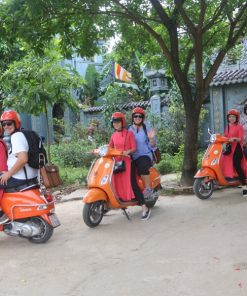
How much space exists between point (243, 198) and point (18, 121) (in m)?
4.11

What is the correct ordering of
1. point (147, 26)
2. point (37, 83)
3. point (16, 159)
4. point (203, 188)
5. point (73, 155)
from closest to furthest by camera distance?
point (16, 159), point (203, 188), point (147, 26), point (37, 83), point (73, 155)

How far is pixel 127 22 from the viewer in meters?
8.73

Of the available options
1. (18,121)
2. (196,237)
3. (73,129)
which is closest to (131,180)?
(196,237)

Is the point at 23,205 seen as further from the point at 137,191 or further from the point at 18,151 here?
the point at 137,191

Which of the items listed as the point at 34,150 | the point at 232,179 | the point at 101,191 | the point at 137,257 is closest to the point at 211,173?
the point at 232,179

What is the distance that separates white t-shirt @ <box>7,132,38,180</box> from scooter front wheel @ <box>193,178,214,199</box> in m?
3.10

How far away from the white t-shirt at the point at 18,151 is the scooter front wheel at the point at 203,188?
10.2ft

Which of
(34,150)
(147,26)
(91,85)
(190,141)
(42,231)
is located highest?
(91,85)

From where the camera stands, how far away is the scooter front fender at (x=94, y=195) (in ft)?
18.8

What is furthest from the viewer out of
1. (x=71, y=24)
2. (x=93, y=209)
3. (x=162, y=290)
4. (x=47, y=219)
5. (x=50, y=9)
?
(x=71, y=24)

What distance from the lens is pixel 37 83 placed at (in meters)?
10.2

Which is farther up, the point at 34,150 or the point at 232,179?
the point at 34,150

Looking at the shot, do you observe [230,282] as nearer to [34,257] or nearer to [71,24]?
[34,257]

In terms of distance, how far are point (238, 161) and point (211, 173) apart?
0.56 meters
